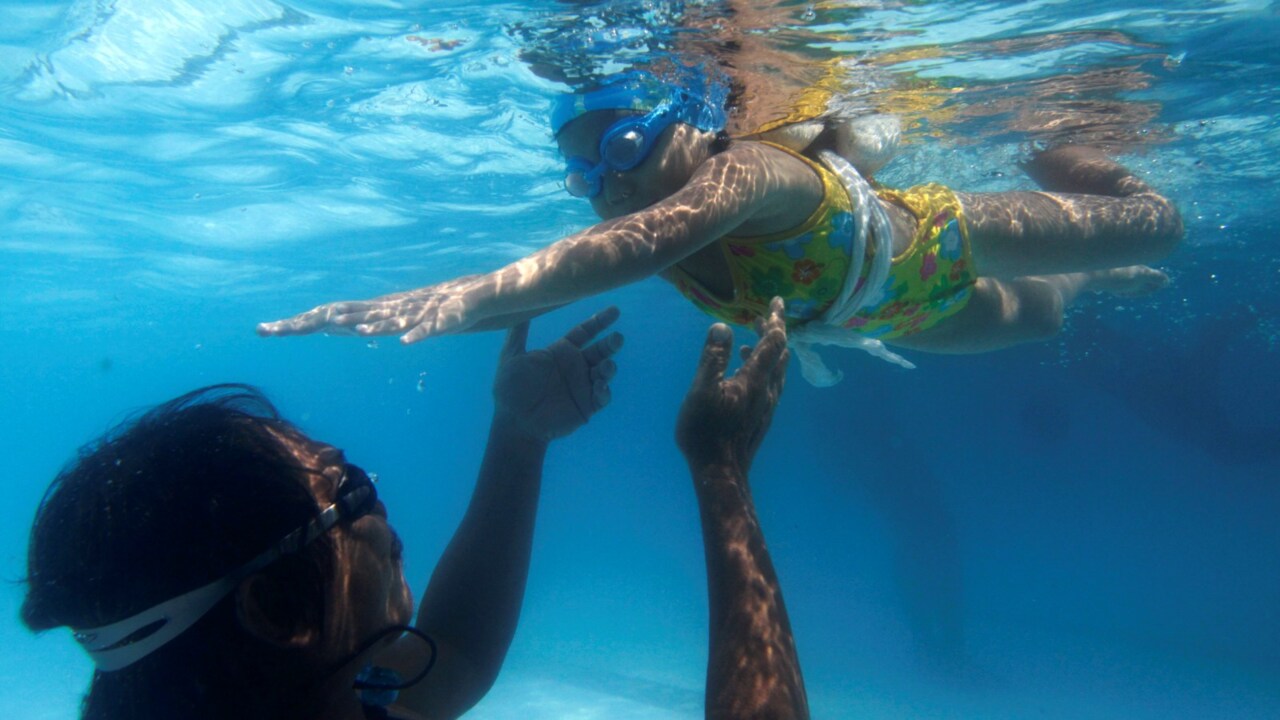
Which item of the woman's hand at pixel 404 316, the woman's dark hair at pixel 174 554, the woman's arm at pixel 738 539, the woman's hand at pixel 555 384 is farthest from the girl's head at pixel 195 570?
the woman's hand at pixel 555 384

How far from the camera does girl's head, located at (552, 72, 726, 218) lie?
4371 millimetres

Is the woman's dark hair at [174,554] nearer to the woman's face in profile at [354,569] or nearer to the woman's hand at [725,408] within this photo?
the woman's face in profile at [354,569]

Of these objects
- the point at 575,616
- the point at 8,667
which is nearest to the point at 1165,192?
the point at 575,616

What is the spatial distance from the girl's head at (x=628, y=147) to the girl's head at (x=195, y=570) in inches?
120

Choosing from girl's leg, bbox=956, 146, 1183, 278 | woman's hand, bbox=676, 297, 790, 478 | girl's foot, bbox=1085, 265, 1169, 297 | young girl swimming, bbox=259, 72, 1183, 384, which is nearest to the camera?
woman's hand, bbox=676, 297, 790, 478

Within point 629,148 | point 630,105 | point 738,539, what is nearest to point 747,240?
point 629,148

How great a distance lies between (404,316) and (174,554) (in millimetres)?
1358

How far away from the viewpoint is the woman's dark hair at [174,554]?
1.61 metres

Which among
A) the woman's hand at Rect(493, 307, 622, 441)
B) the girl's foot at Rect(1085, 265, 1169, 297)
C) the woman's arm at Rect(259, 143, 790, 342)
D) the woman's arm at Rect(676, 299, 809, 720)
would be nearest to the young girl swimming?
the woman's arm at Rect(259, 143, 790, 342)

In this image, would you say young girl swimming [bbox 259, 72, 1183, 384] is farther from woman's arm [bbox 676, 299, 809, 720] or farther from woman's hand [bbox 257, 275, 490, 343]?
woman's arm [bbox 676, 299, 809, 720]

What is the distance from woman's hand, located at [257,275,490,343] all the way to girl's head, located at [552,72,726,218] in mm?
1758

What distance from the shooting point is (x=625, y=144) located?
4.34 m

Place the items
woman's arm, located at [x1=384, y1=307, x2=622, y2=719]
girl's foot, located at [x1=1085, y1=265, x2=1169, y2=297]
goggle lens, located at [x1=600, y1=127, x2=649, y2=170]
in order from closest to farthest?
woman's arm, located at [x1=384, y1=307, x2=622, y2=719]
goggle lens, located at [x1=600, y1=127, x2=649, y2=170]
girl's foot, located at [x1=1085, y1=265, x2=1169, y2=297]

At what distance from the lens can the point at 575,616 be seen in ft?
140
